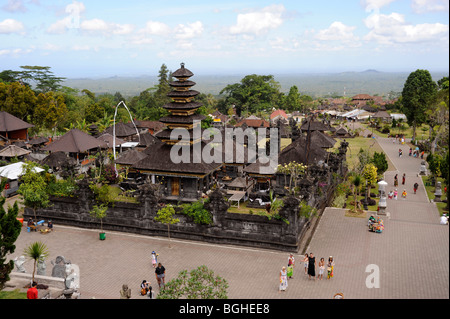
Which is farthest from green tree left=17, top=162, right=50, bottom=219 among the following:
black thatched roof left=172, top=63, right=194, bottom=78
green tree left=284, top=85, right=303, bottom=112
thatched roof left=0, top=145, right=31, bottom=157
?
green tree left=284, top=85, right=303, bottom=112

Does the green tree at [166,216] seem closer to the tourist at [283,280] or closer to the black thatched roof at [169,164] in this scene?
the black thatched roof at [169,164]

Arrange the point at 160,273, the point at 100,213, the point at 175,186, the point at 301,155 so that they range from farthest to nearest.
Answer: the point at 301,155 → the point at 175,186 → the point at 100,213 → the point at 160,273

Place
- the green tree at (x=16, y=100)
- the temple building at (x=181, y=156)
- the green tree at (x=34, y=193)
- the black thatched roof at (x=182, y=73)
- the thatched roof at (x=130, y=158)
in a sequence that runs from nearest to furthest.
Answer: the green tree at (x=34, y=193), the temple building at (x=181, y=156), the black thatched roof at (x=182, y=73), the thatched roof at (x=130, y=158), the green tree at (x=16, y=100)

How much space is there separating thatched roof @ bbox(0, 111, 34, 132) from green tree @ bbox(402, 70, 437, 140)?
49.9 m

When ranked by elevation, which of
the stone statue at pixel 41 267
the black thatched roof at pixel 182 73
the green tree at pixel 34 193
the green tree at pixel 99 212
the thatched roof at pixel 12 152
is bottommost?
the stone statue at pixel 41 267

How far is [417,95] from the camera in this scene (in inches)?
2208

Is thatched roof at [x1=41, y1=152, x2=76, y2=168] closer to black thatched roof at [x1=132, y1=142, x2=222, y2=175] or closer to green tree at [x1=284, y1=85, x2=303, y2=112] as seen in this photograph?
black thatched roof at [x1=132, y1=142, x2=222, y2=175]

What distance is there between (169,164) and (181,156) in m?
1.03

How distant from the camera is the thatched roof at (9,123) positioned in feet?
154

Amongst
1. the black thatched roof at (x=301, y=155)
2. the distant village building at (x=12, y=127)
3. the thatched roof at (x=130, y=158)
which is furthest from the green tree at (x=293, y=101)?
the thatched roof at (x=130, y=158)

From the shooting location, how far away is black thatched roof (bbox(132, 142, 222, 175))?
93.0ft

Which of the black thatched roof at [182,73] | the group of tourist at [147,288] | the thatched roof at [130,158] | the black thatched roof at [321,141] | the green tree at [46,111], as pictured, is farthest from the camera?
the green tree at [46,111]

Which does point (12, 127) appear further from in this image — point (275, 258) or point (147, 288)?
point (275, 258)

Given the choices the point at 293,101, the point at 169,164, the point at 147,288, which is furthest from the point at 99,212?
the point at 293,101
